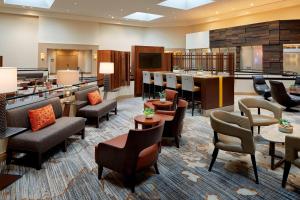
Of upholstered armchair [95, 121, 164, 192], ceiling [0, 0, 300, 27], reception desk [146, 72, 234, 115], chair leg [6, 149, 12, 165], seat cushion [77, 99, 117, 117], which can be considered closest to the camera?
upholstered armchair [95, 121, 164, 192]

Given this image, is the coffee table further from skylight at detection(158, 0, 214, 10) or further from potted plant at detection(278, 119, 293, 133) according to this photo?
skylight at detection(158, 0, 214, 10)

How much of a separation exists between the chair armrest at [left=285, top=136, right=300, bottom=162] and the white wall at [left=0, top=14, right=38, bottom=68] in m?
11.4

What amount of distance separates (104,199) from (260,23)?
9.95 meters

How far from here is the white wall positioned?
11.0 m

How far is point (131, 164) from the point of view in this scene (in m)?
3.11

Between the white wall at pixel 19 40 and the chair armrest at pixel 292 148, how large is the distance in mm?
11447

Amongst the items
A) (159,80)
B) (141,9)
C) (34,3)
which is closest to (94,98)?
(159,80)

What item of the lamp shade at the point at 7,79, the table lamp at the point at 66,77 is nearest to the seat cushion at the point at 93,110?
the table lamp at the point at 66,77

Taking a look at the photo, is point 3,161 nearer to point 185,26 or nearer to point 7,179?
point 7,179

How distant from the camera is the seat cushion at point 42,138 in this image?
3580 millimetres

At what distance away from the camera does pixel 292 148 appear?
2969 millimetres

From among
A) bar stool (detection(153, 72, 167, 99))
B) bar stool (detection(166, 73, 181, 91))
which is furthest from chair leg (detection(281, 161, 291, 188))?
bar stool (detection(153, 72, 167, 99))

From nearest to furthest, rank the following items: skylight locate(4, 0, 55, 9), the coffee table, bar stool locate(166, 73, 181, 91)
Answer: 1. the coffee table
2. bar stool locate(166, 73, 181, 91)
3. skylight locate(4, 0, 55, 9)

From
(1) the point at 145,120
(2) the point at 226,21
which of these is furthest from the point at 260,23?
(1) the point at 145,120
